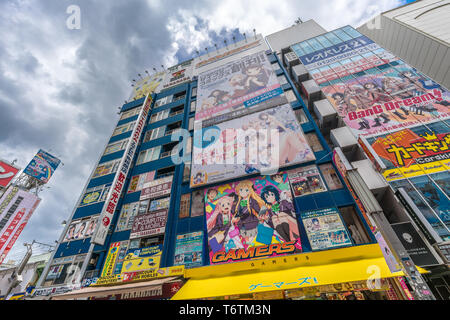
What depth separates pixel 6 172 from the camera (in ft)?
84.7

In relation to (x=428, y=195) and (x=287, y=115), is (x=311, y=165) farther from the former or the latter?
(x=428, y=195)

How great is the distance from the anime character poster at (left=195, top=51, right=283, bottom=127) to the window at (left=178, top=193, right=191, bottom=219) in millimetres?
7763

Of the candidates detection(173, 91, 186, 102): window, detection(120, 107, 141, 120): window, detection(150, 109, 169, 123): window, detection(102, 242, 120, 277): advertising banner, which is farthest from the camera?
detection(120, 107, 141, 120): window

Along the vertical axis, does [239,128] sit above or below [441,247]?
above

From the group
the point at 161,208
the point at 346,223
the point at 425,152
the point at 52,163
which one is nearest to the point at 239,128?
the point at 161,208

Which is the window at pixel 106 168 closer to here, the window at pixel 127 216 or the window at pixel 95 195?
the window at pixel 95 195

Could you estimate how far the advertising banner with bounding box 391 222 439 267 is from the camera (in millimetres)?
8328

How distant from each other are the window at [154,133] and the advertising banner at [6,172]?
65.0 feet

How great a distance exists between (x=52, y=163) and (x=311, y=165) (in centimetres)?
3694

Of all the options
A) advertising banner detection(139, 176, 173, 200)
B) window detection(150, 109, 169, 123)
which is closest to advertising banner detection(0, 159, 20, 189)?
window detection(150, 109, 169, 123)

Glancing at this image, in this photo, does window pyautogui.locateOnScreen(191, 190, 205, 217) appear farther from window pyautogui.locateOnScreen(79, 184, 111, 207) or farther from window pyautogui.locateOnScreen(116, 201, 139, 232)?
window pyautogui.locateOnScreen(79, 184, 111, 207)

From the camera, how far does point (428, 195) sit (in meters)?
9.80

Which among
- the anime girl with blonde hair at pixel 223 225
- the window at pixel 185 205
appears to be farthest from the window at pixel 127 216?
the anime girl with blonde hair at pixel 223 225

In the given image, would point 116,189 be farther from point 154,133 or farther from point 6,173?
point 6,173
